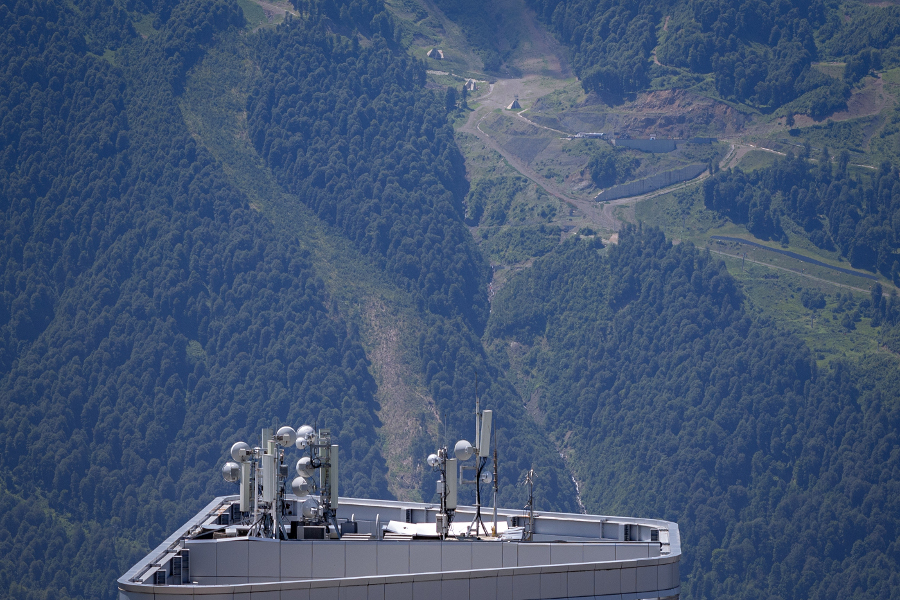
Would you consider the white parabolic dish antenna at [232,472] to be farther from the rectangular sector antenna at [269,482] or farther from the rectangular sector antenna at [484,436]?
the rectangular sector antenna at [484,436]

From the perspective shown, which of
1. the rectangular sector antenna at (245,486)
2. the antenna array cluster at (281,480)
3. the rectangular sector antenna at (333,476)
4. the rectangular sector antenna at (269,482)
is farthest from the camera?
the rectangular sector antenna at (333,476)

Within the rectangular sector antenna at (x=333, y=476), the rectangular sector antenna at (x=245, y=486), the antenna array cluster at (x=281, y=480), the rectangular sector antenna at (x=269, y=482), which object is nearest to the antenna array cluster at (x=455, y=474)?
the rectangular sector antenna at (x=333, y=476)

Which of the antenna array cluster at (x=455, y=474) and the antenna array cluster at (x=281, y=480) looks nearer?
the antenna array cluster at (x=281, y=480)

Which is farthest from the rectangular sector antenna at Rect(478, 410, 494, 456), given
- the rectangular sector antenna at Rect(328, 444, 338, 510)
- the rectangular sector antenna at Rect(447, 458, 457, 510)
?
the rectangular sector antenna at Rect(328, 444, 338, 510)

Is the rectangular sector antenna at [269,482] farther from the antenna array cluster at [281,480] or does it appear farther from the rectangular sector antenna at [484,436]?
the rectangular sector antenna at [484,436]

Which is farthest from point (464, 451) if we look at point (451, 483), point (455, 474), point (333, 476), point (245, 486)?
point (245, 486)

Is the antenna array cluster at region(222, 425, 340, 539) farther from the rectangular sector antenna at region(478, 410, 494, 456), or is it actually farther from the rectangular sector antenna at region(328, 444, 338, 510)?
the rectangular sector antenna at region(478, 410, 494, 456)

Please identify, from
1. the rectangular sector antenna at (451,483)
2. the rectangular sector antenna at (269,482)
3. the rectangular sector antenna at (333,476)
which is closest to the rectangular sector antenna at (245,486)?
the rectangular sector antenna at (333,476)

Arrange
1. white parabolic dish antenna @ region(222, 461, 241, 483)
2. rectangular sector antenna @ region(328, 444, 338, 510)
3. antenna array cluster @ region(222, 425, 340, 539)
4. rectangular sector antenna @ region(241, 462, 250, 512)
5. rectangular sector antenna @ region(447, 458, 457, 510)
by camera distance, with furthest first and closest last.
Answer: white parabolic dish antenna @ region(222, 461, 241, 483)
rectangular sector antenna @ region(447, 458, 457, 510)
rectangular sector antenna @ region(328, 444, 338, 510)
rectangular sector antenna @ region(241, 462, 250, 512)
antenna array cluster @ region(222, 425, 340, 539)

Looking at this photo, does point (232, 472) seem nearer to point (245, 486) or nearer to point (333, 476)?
point (245, 486)

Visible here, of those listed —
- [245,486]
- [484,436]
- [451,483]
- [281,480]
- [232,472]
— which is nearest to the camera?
[281,480]

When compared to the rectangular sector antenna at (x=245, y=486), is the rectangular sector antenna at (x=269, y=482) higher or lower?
higher

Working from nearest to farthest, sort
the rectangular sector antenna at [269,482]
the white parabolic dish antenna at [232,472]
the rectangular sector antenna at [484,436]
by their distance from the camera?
the rectangular sector antenna at [269,482] < the white parabolic dish antenna at [232,472] < the rectangular sector antenna at [484,436]
